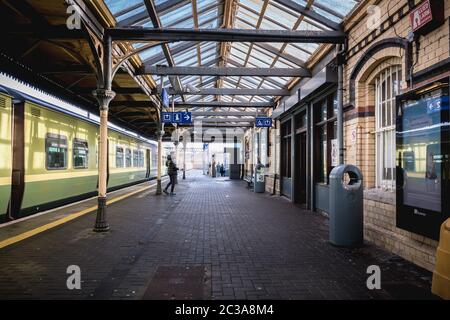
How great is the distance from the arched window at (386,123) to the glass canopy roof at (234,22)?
175 centimetres

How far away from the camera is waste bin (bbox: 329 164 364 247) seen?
207 inches

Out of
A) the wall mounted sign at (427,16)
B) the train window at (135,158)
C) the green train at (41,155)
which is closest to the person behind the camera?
the wall mounted sign at (427,16)

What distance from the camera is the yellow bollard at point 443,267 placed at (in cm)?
323

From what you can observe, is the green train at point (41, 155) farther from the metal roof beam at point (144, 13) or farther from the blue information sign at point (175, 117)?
the blue information sign at point (175, 117)

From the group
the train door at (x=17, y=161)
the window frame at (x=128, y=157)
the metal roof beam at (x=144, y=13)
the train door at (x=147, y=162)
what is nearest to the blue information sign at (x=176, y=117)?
the window frame at (x=128, y=157)

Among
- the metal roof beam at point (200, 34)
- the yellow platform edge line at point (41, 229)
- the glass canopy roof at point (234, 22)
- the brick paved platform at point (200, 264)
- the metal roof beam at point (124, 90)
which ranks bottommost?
the brick paved platform at point (200, 264)

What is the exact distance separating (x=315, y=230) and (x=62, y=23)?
614 centimetres

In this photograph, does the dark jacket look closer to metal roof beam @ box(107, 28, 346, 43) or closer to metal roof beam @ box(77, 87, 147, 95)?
Result: metal roof beam @ box(77, 87, 147, 95)

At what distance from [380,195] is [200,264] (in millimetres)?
3315

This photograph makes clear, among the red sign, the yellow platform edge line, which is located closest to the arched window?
the red sign

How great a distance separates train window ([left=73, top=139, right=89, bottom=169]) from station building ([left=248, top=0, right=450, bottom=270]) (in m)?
6.66

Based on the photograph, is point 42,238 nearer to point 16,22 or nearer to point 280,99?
point 16,22

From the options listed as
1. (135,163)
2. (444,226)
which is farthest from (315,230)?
(135,163)

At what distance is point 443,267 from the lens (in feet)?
10.8
